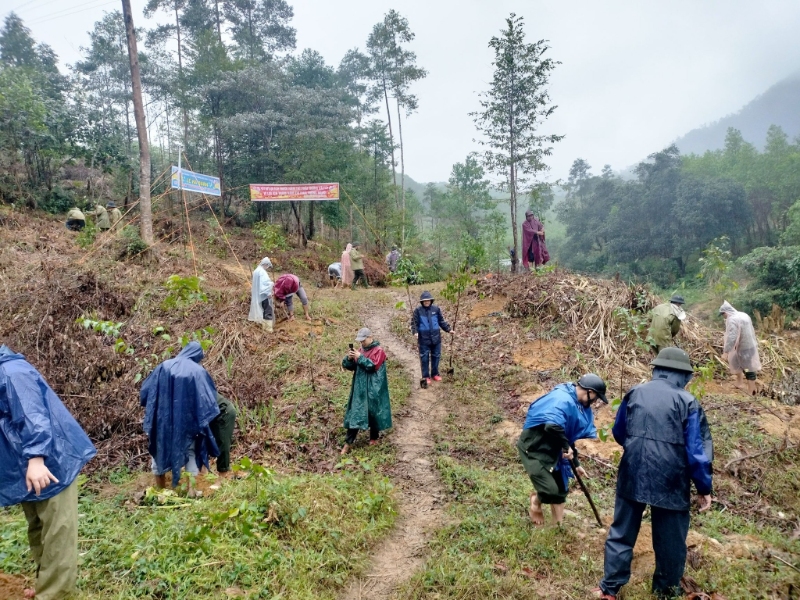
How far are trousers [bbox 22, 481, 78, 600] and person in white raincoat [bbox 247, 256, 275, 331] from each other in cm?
606

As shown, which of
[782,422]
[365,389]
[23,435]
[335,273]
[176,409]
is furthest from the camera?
[335,273]

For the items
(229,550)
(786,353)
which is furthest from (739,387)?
(229,550)

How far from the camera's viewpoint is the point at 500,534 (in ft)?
12.9

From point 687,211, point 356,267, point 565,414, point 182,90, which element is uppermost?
point 182,90

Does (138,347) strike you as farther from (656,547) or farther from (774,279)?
(774,279)

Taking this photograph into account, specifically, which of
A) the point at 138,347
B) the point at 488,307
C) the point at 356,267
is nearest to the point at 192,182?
the point at 138,347

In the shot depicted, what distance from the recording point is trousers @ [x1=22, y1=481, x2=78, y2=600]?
282cm

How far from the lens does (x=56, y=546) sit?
9.28 ft

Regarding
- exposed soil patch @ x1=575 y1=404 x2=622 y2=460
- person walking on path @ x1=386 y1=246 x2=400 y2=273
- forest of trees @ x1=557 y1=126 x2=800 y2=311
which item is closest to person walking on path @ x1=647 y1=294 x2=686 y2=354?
exposed soil patch @ x1=575 y1=404 x2=622 y2=460

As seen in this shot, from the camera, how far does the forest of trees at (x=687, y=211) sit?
33.1 m

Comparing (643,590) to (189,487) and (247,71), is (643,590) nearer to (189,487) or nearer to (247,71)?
(189,487)

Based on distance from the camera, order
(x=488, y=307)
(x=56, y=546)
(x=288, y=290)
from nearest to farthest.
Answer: (x=56, y=546), (x=288, y=290), (x=488, y=307)

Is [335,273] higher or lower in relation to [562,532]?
higher

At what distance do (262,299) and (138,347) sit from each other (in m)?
2.27
